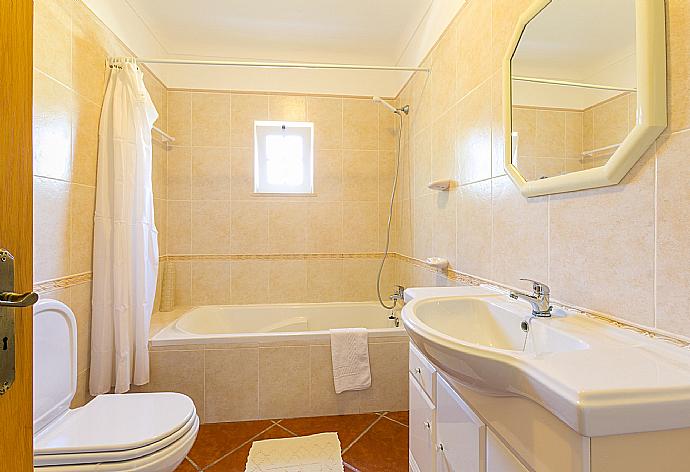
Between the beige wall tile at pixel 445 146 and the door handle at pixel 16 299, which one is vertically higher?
the beige wall tile at pixel 445 146

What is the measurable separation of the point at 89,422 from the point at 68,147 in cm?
124

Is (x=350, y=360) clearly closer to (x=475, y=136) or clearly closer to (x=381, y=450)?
(x=381, y=450)

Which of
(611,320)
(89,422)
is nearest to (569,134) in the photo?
(611,320)

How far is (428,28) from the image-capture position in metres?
2.39

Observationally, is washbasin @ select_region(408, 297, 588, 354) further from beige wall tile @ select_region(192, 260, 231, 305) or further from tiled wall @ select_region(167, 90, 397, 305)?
beige wall tile @ select_region(192, 260, 231, 305)

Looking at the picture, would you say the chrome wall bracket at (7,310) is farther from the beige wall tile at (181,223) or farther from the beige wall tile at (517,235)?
the beige wall tile at (181,223)

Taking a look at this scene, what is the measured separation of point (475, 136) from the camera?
1713mm

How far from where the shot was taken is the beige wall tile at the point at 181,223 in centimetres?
299

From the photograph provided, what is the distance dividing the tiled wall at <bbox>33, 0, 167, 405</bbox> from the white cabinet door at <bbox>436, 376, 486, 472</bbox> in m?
1.71

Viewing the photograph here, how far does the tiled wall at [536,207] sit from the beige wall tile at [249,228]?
1271 millimetres

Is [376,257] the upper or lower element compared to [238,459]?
upper

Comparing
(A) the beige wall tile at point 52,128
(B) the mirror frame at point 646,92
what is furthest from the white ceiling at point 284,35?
(B) the mirror frame at point 646,92

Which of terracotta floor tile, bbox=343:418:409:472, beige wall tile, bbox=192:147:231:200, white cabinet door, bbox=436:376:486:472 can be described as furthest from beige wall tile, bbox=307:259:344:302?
white cabinet door, bbox=436:376:486:472

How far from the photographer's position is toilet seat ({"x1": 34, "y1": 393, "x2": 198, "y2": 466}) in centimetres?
121
